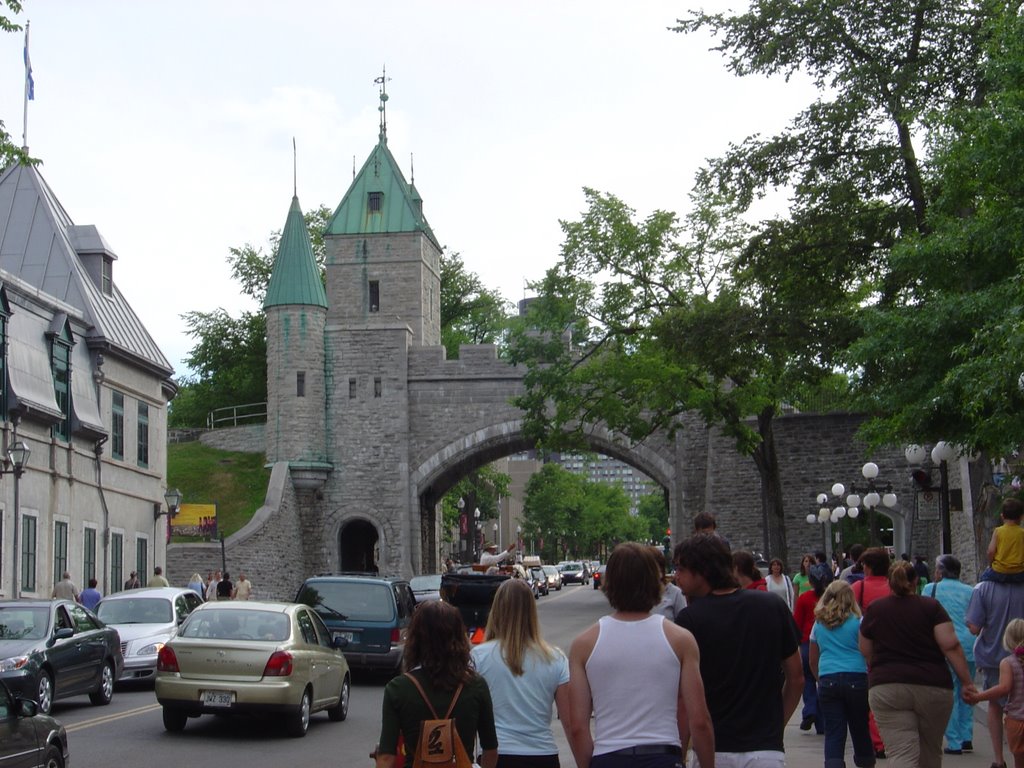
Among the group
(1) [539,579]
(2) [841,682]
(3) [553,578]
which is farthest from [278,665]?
(3) [553,578]

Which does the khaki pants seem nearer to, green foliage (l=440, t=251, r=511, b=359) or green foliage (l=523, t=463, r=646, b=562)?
green foliage (l=440, t=251, r=511, b=359)

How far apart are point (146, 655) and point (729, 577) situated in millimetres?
14899

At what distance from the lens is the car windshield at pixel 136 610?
67.3 ft

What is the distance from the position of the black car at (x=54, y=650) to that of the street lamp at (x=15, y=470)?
25.0 feet

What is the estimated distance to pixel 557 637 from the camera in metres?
29.0

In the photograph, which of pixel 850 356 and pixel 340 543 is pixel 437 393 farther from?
pixel 850 356

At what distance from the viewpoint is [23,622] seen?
15719 mm

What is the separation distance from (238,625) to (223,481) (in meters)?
37.9

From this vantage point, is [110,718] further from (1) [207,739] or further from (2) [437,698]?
(2) [437,698]

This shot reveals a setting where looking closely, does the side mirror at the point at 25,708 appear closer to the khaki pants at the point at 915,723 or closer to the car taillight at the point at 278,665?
the car taillight at the point at 278,665

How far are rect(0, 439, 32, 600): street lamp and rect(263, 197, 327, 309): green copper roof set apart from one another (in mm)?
22710

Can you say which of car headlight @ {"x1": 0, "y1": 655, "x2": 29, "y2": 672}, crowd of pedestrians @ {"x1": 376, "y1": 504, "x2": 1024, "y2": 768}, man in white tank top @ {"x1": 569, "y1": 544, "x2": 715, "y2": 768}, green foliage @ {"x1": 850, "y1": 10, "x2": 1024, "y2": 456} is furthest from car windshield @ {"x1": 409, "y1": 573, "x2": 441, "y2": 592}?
man in white tank top @ {"x1": 569, "y1": 544, "x2": 715, "y2": 768}

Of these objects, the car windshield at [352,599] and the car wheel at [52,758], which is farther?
the car windshield at [352,599]

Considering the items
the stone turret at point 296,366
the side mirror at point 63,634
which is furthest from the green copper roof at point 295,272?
the side mirror at point 63,634
